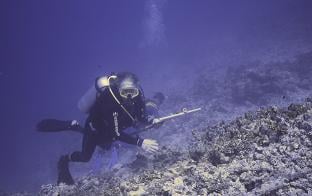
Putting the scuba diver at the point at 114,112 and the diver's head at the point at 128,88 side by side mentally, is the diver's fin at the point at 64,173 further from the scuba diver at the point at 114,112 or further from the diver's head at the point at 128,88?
the diver's head at the point at 128,88

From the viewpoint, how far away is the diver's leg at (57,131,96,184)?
7.70 metres

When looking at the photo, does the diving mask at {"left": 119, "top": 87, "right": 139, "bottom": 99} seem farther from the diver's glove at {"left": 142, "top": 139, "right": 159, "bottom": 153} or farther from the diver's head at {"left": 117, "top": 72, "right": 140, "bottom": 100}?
the diver's glove at {"left": 142, "top": 139, "right": 159, "bottom": 153}

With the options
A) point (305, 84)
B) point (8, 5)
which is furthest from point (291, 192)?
point (8, 5)

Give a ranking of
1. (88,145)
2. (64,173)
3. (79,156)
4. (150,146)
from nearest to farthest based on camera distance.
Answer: (150,146) → (88,145) → (64,173) → (79,156)

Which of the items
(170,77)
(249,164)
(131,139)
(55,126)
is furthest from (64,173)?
(170,77)

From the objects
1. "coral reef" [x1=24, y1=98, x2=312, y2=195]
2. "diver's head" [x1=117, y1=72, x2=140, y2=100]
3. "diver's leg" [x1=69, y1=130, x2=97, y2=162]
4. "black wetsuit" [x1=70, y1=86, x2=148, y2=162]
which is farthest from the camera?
"diver's leg" [x1=69, y1=130, x2=97, y2=162]

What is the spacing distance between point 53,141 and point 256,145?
28.3 metres

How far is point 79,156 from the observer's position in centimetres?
816

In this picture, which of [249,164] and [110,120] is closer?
[249,164]

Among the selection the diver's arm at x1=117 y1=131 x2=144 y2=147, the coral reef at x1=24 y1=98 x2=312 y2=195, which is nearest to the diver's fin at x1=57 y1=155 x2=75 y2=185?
the diver's arm at x1=117 y1=131 x2=144 y2=147

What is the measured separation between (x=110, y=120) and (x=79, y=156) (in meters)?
1.72

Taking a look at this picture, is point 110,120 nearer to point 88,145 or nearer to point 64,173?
point 88,145

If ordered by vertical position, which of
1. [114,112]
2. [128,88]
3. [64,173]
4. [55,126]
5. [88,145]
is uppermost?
[128,88]

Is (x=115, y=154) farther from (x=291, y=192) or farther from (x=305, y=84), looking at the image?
(x=305, y=84)
